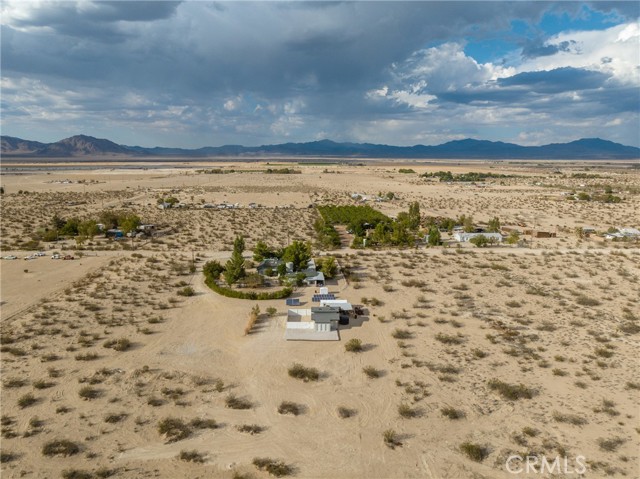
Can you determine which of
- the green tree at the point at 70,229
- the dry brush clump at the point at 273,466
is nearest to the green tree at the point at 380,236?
the dry brush clump at the point at 273,466

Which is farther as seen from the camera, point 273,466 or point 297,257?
point 297,257

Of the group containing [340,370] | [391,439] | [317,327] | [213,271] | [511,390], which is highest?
[213,271]

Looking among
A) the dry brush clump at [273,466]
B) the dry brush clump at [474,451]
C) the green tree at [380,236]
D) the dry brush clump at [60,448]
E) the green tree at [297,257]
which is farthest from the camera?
the green tree at [380,236]

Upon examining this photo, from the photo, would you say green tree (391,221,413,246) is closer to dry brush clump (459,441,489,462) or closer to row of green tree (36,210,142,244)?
dry brush clump (459,441,489,462)

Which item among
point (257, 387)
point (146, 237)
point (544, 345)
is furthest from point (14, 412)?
point (146, 237)

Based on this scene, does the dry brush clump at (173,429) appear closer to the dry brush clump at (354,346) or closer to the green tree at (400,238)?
the dry brush clump at (354,346)

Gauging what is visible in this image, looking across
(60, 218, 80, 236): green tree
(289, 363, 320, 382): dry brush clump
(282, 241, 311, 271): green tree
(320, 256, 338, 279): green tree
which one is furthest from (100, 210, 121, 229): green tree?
(289, 363, 320, 382): dry brush clump

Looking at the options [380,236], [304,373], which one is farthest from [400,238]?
[304,373]

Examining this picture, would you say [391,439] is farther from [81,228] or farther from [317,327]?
[81,228]

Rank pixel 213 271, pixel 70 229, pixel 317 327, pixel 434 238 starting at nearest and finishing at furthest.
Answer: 1. pixel 317 327
2. pixel 213 271
3. pixel 434 238
4. pixel 70 229
